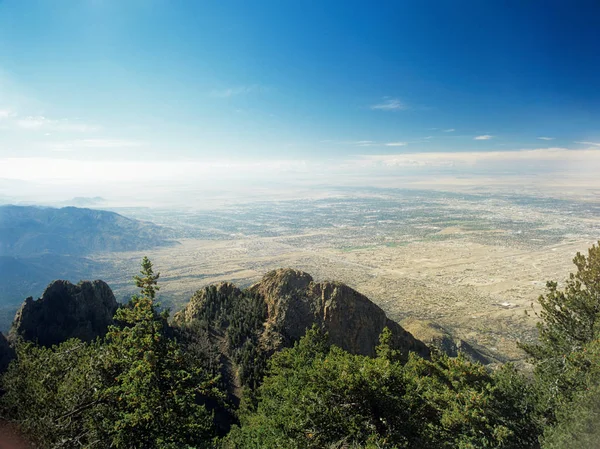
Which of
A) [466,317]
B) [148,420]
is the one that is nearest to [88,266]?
[466,317]

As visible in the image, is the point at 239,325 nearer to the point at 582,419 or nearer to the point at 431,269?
the point at 582,419

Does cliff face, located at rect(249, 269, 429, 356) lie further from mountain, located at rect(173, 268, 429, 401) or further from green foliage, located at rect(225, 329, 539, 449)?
green foliage, located at rect(225, 329, 539, 449)

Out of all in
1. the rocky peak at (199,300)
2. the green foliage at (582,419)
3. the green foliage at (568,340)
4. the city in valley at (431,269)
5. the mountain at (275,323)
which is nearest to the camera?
the green foliage at (582,419)

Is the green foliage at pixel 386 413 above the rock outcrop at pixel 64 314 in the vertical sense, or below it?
above

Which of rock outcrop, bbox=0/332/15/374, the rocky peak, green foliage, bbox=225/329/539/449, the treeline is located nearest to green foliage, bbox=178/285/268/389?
the rocky peak

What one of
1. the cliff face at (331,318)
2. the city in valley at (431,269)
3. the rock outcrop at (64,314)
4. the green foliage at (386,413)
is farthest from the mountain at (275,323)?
the city in valley at (431,269)

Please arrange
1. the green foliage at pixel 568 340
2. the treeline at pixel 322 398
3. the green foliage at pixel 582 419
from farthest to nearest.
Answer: the green foliage at pixel 568 340 < the treeline at pixel 322 398 < the green foliage at pixel 582 419

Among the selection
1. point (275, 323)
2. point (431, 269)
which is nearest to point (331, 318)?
point (275, 323)

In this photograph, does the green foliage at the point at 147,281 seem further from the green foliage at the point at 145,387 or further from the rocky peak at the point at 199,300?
the rocky peak at the point at 199,300
